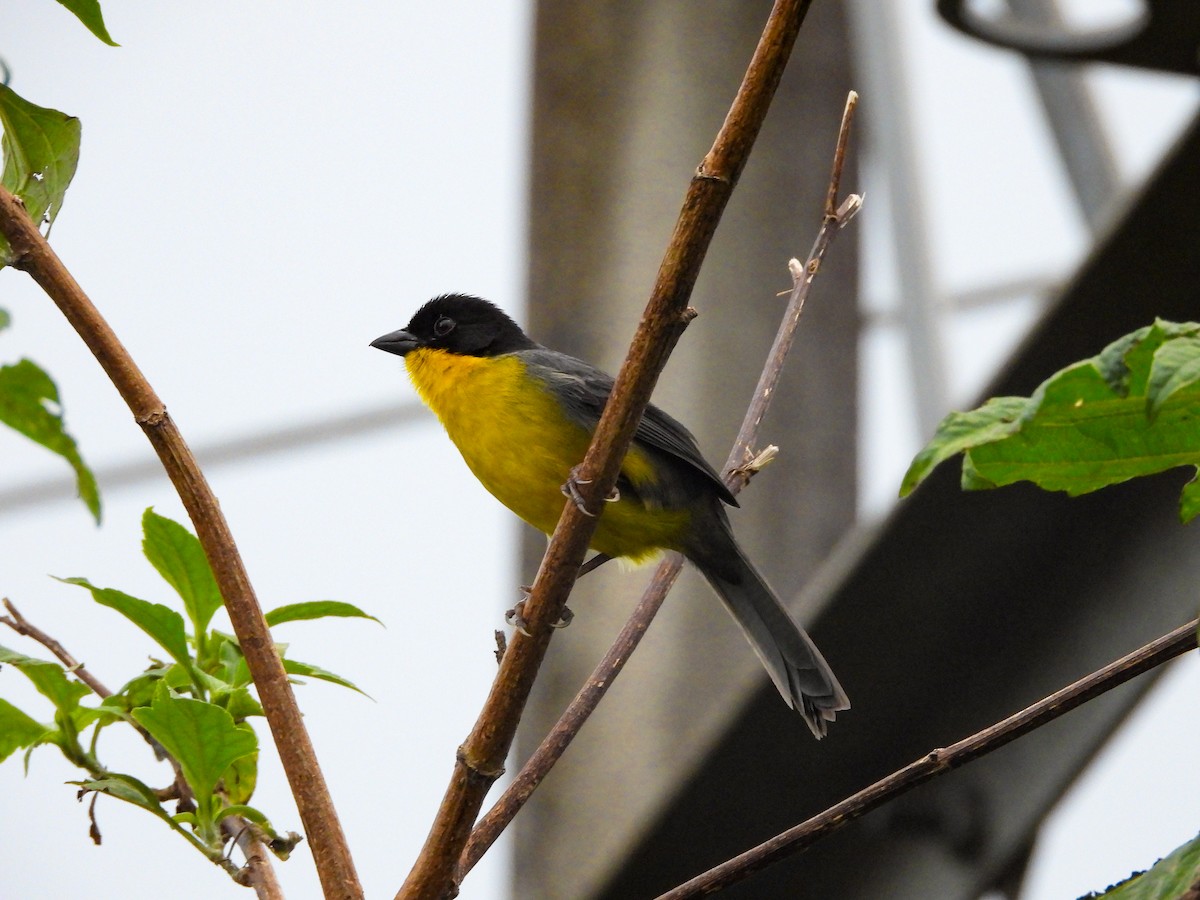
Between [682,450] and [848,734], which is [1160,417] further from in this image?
[848,734]

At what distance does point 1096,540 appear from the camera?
3.52 meters

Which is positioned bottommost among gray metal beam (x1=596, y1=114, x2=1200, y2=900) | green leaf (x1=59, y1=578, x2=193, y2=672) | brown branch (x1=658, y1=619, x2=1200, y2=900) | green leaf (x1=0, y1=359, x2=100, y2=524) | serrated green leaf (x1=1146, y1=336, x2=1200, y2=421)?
gray metal beam (x1=596, y1=114, x2=1200, y2=900)

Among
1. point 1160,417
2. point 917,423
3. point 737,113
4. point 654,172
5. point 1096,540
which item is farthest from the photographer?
point 654,172

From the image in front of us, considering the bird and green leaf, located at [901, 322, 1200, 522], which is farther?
the bird

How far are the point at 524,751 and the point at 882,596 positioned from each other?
104 inches

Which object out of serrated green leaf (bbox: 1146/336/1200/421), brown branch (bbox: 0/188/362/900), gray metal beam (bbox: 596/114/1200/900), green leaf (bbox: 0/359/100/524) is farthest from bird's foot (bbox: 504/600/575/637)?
gray metal beam (bbox: 596/114/1200/900)

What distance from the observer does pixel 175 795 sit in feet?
6.00

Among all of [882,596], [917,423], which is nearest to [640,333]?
[882,596]

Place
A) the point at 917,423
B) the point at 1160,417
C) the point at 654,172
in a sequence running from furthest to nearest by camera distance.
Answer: the point at 654,172 → the point at 917,423 → the point at 1160,417

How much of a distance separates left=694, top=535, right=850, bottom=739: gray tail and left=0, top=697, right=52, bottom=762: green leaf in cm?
166

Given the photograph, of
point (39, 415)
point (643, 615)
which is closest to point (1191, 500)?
point (643, 615)

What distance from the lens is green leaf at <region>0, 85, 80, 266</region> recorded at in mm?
1531

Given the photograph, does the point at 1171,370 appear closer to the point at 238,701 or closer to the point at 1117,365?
the point at 1117,365

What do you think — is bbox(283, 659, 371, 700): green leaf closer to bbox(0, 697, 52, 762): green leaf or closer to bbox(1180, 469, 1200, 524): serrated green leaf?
bbox(0, 697, 52, 762): green leaf
